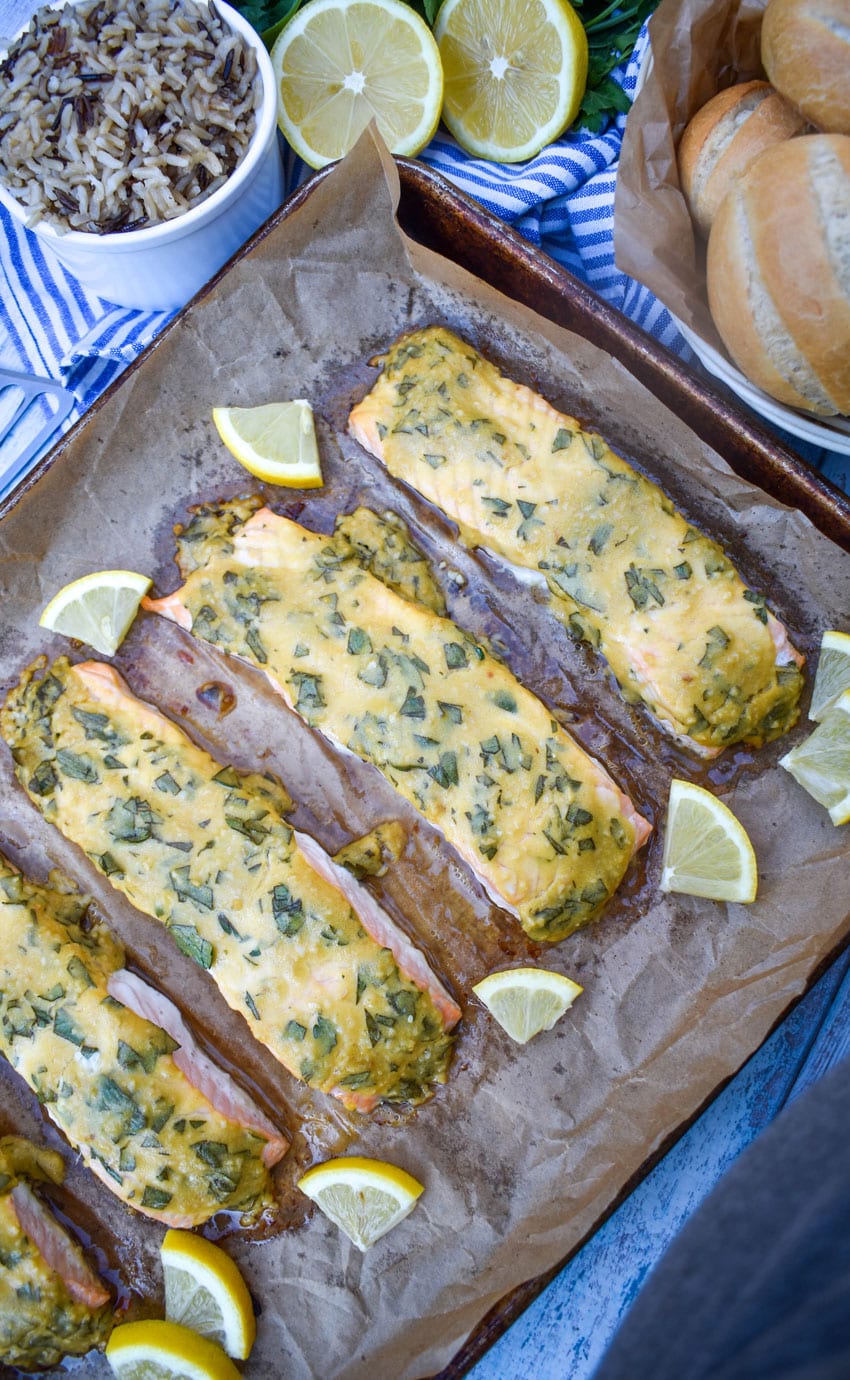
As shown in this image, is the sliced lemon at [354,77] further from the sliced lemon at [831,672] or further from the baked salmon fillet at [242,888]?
the sliced lemon at [831,672]

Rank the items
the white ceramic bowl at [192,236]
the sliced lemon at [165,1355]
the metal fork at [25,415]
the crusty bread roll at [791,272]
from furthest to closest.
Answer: the metal fork at [25,415] < the white ceramic bowl at [192,236] < the sliced lemon at [165,1355] < the crusty bread roll at [791,272]

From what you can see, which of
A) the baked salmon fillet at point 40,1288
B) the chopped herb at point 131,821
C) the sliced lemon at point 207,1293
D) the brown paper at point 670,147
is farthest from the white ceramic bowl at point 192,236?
the sliced lemon at point 207,1293

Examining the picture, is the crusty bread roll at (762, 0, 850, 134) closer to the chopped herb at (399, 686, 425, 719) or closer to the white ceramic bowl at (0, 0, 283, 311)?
the white ceramic bowl at (0, 0, 283, 311)

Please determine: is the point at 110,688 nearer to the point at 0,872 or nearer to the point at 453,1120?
the point at 0,872

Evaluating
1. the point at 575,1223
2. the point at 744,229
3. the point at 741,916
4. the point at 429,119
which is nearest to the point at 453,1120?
the point at 575,1223

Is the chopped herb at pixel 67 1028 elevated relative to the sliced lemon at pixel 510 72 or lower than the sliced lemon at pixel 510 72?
lower

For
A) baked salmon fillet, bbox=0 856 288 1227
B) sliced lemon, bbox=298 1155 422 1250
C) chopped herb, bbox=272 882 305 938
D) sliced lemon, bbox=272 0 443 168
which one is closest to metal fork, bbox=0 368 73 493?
sliced lemon, bbox=272 0 443 168

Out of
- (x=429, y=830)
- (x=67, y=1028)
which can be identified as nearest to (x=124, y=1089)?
(x=67, y=1028)
